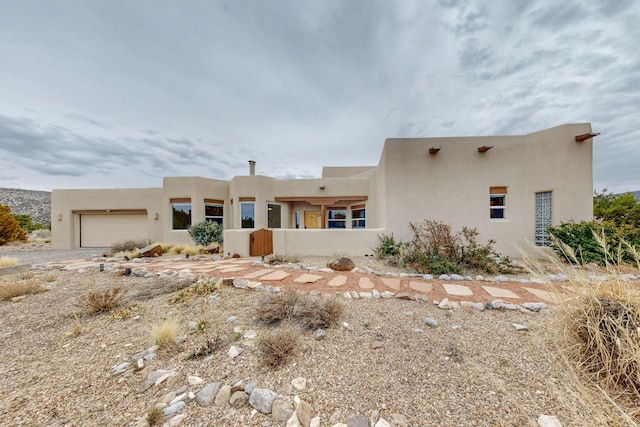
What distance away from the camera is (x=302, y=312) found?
2930mm

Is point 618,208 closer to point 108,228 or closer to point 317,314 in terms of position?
point 317,314

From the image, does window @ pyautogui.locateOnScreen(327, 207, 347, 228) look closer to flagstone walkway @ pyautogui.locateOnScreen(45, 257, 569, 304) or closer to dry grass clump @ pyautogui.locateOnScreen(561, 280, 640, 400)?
flagstone walkway @ pyautogui.locateOnScreen(45, 257, 569, 304)

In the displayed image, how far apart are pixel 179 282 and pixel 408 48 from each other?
1026cm

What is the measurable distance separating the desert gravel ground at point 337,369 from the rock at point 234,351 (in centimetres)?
5

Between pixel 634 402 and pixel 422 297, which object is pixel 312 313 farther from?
pixel 634 402

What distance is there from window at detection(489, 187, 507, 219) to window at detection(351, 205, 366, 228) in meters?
5.24

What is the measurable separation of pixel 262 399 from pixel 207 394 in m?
0.52

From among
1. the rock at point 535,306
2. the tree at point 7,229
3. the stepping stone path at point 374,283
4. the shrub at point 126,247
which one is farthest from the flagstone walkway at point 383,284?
the tree at point 7,229

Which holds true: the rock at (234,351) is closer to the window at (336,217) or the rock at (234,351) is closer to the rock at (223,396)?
the rock at (223,396)

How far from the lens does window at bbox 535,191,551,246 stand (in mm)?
7461

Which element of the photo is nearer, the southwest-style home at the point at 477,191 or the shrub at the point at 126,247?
the southwest-style home at the point at 477,191

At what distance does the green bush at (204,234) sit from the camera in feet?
31.7

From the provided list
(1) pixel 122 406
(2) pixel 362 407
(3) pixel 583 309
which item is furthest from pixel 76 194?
(3) pixel 583 309

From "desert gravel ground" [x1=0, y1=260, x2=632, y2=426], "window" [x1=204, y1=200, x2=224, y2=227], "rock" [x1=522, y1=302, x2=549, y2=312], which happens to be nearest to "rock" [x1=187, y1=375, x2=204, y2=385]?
"desert gravel ground" [x1=0, y1=260, x2=632, y2=426]
